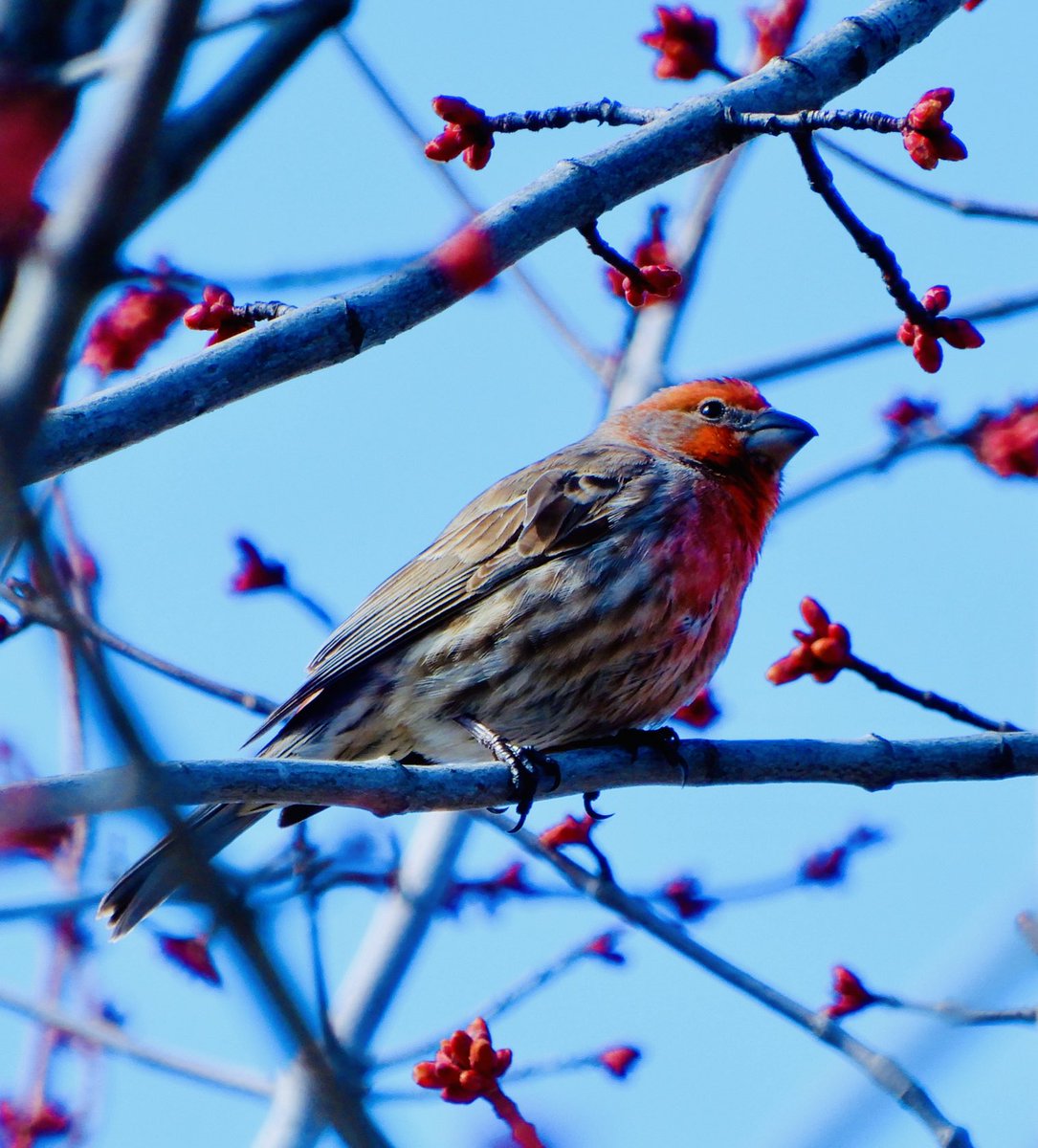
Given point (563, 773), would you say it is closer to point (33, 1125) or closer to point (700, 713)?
point (700, 713)

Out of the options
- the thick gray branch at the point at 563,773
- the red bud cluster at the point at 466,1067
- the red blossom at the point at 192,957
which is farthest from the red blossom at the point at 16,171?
the red blossom at the point at 192,957

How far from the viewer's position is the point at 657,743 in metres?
5.39

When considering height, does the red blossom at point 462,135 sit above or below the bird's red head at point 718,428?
below

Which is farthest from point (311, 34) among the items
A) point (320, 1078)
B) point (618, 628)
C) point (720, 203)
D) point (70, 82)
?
point (320, 1078)

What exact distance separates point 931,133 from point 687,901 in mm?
3413

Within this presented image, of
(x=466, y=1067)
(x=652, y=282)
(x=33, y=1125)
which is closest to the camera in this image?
(x=652, y=282)

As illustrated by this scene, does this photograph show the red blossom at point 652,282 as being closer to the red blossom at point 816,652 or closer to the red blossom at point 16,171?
the red blossom at point 816,652

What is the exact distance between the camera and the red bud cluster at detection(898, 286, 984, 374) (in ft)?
13.0

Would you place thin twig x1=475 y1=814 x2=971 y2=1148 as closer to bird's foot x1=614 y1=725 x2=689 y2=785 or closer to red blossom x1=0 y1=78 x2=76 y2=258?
bird's foot x1=614 y1=725 x2=689 y2=785

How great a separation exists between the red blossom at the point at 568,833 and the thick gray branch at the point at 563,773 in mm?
258

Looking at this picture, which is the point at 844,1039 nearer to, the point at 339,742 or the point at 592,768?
the point at 592,768

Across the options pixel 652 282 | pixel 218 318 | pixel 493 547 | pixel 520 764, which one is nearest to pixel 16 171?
pixel 218 318

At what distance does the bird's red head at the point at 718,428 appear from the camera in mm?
6914

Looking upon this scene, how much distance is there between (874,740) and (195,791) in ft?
6.61
